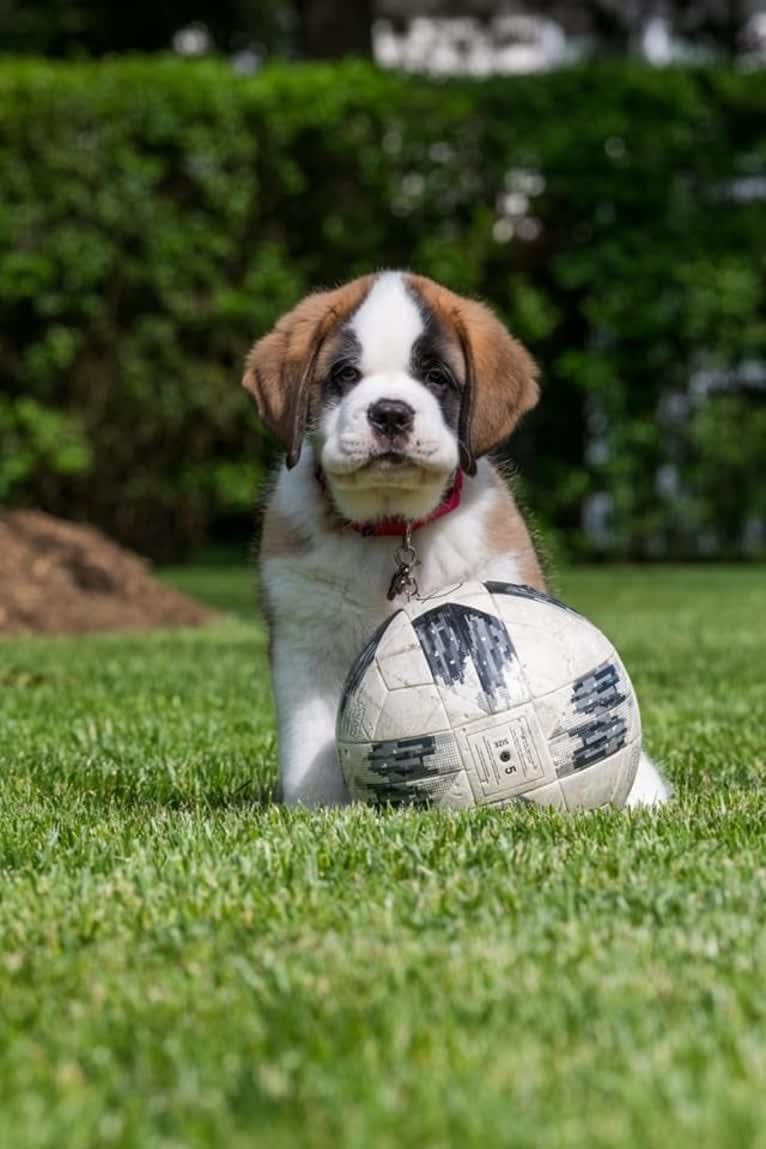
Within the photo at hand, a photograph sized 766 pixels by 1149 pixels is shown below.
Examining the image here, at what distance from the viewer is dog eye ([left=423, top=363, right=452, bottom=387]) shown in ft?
14.2

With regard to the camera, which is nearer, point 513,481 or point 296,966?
point 296,966

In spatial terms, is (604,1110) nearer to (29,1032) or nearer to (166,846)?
(29,1032)

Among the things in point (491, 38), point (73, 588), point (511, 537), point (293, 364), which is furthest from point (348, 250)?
point (491, 38)

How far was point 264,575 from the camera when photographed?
4445 mm

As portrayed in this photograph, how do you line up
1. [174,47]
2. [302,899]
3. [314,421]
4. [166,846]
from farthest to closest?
[174,47]
[314,421]
[166,846]
[302,899]

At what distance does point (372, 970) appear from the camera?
8.64 feet

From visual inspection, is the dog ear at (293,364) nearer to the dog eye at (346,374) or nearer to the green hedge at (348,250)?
the dog eye at (346,374)

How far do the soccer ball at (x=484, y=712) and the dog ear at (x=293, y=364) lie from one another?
0.72 meters

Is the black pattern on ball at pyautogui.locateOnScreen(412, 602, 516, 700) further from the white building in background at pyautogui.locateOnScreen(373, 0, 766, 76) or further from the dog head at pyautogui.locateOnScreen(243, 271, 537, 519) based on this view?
the white building in background at pyautogui.locateOnScreen(373, 0, 766, 76)

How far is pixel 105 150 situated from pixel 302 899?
13.9 meters

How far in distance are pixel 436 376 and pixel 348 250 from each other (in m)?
12.6

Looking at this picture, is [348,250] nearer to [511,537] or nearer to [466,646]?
[511,537]

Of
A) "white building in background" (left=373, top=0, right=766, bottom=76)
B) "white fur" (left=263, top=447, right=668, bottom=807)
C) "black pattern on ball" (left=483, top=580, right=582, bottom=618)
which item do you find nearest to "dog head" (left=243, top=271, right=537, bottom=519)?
"white fur" (left=263, top=447, right=668, bottom=807)

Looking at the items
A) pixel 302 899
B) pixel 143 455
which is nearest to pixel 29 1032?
pixel 302 899
